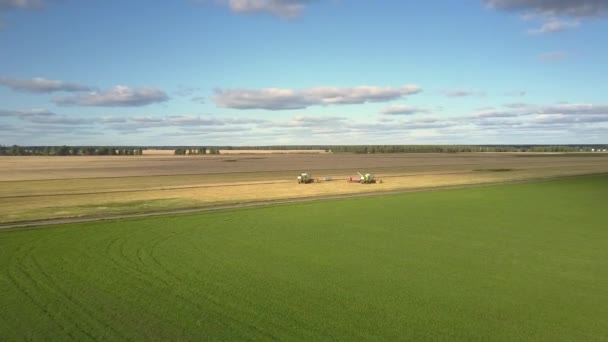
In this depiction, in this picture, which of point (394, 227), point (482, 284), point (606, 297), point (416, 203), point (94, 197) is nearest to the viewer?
point (606, 297)

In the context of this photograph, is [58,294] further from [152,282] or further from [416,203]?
[416,203]

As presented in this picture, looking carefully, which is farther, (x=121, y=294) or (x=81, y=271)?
(x=81, y=271)

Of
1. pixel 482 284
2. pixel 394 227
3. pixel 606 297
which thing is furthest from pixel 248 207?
pixel 606 297

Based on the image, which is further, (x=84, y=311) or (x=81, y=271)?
(x=81, y=271)

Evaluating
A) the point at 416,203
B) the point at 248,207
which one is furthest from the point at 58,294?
the point at 416,203

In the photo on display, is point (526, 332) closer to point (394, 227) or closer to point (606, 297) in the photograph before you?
point (606, 297)

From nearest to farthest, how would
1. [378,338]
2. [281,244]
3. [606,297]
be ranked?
[378,338] → [606,297] → [281,244]
